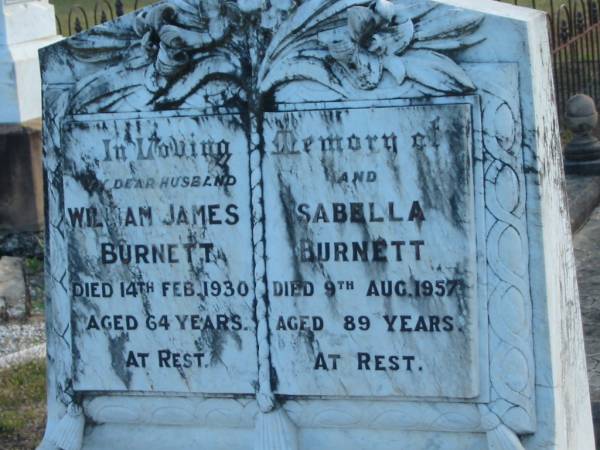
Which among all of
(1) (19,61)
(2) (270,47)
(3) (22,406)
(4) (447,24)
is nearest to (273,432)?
(2) (270,47)

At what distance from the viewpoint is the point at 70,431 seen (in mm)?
3896

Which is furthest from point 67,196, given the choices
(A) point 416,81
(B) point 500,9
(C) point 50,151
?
(B) point 500,9

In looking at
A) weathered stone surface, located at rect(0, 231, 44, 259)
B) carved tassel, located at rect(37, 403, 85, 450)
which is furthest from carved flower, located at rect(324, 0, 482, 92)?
weathered stone surface, located at rect(0, 231, 44, 259)

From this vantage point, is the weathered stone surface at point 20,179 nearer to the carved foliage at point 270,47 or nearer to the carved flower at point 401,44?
the carved foliage at point 270,47

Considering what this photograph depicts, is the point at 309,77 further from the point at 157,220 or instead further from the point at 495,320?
the point at 495,320

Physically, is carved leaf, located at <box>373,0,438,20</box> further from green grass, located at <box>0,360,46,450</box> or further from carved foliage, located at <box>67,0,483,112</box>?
green grass, located at <box>0,360,46,450</box>

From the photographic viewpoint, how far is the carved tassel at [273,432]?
147 inches

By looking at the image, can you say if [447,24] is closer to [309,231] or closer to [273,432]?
[309,231]

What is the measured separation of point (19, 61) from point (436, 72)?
15.4 feet

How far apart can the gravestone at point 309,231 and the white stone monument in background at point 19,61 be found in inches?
155

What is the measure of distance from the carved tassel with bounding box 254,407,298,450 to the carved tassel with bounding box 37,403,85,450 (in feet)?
1.79

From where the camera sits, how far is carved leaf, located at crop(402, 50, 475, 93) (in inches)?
137

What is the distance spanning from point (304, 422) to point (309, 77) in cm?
97

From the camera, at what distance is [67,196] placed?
3842 millimetres
